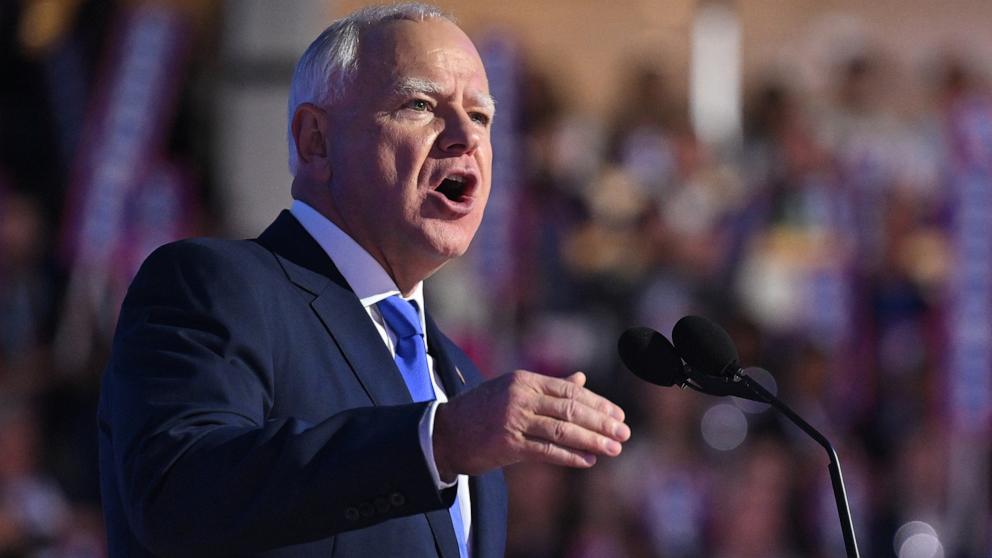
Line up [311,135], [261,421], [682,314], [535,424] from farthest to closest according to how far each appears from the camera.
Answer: [682,314], [311,135], [261,421], [535,424]

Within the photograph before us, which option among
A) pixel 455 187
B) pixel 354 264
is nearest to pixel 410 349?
pixel 354 264

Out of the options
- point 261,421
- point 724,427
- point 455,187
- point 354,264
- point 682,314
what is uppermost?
point 455,187

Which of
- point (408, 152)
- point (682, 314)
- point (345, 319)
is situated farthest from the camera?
point (682, 314)

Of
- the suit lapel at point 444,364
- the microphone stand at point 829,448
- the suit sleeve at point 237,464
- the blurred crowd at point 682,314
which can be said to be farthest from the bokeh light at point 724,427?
the suit sleeve at point 237,464

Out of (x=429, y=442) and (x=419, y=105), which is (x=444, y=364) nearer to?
(x=419, y=105)

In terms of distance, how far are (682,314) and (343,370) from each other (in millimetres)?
4742

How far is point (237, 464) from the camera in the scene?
81.4 inches

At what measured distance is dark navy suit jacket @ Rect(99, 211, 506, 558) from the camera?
2078 millimetres

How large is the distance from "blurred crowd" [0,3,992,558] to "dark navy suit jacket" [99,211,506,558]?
3965 mm

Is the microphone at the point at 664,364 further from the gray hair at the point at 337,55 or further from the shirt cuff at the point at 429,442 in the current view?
the gray hair at the point at 337,55

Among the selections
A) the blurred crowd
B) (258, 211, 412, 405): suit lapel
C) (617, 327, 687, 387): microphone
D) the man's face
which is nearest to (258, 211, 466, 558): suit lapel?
(258, 211, 412, 405): suit lapel

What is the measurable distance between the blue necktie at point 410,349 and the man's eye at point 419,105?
1.02ft

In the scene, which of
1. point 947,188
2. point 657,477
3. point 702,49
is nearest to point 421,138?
point 657,477

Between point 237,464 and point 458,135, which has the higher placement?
point 458,135
